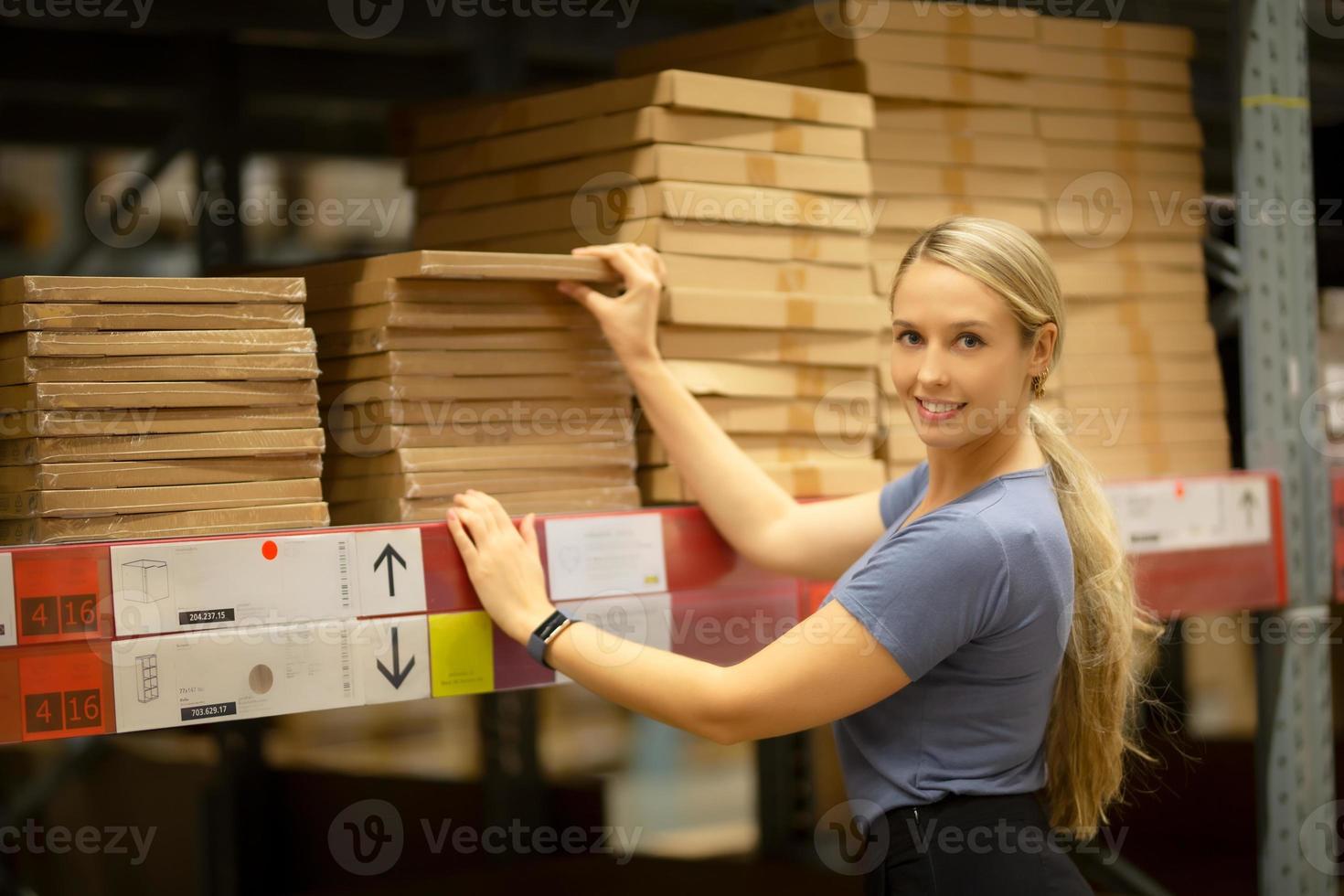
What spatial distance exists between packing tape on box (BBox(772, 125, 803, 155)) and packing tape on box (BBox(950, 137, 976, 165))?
474 millimetres

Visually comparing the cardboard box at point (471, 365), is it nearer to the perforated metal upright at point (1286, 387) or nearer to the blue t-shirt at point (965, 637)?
the blue t-shirt at point (965, 637)

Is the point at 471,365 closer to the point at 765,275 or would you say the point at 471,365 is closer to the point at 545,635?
the point at 545,635

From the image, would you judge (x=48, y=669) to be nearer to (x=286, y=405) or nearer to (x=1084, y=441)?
(x=286, y=405)

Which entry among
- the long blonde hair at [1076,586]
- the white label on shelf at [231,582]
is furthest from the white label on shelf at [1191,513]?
the white label on shelf at [231,582]

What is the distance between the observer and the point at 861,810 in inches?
94.7

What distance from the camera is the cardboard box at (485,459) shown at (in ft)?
8.18

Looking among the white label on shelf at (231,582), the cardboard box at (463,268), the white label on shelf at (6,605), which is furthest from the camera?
the cardboard box at (463,268)

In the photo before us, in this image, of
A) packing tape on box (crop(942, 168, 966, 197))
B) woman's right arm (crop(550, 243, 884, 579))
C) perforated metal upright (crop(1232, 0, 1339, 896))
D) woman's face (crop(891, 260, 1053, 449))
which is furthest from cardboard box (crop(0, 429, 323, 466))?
perforated metal upright (crop(1232, 0, 1339, 896))

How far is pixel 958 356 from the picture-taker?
2.23 metres

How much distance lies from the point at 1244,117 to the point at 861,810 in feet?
6.53

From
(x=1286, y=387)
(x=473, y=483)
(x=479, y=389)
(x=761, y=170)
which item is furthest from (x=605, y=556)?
(x=1286, y=387)

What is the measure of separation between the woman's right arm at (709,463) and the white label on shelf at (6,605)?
1.08 meters

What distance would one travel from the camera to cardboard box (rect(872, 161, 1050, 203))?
10.3 feet

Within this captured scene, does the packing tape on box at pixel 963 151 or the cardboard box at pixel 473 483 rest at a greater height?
the packing tape on box at pixel 963 151
